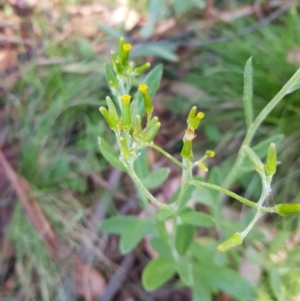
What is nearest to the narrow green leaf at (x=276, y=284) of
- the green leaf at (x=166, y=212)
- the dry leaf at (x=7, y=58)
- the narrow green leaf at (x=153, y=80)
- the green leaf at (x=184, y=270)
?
the green leaf at (x=184, y=270)

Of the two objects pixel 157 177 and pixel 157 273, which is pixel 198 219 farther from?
pixel 157 273

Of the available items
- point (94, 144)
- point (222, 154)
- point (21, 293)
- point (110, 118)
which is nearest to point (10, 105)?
point (94, 144)

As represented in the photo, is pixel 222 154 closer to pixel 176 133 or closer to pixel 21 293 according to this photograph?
pixel 176 133

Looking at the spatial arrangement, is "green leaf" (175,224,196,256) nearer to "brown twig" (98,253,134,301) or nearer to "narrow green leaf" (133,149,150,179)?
"narrow green leaf" (133,149,150,179)

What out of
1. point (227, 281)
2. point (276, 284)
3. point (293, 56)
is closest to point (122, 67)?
point (227, 281)

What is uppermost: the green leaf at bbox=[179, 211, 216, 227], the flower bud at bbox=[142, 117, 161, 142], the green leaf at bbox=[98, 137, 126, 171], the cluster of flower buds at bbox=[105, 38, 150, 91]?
the cluster of flower buds at bbox=[105, 38, 150, 91]

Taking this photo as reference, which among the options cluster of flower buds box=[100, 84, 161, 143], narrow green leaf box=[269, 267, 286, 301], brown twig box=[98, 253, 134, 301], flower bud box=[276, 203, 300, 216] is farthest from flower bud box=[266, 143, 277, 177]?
brown twig box=[98, 253, 134, 301]
